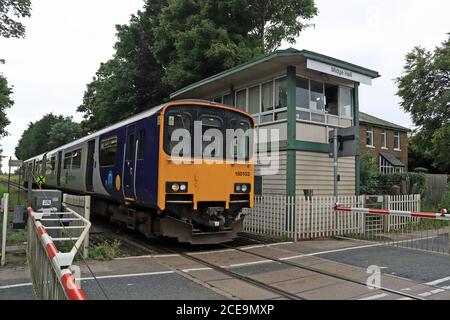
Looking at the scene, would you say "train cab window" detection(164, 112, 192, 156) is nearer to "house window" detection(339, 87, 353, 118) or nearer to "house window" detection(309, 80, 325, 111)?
"house window" detection(309, 80, 325, 111)

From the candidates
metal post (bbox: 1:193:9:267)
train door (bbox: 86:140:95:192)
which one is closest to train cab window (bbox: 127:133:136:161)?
metal post (bbox: 1:193:9:267)

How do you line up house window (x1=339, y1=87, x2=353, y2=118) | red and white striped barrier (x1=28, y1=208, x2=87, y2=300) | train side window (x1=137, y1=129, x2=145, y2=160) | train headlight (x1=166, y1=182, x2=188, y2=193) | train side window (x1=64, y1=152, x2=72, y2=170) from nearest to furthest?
red and white striped barrier (x1=28, y1=208, x2=87, y2=300)
train headlight (x1=166, y1=182, x2=188, y2=193)
train side window (x1=137, y1=129, x2=145, y2=160)
house window (x1=339, y1=87, x2=353, y2=118)
train side window (x1=64, y1=152, x2=72, y2=170)

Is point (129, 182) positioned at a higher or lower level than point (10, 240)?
higher

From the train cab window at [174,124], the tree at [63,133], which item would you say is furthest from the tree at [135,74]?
the tree at [63,133]

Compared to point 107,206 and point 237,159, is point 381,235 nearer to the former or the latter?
point 237,159

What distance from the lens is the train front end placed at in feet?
27.5

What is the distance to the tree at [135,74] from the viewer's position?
2320cm

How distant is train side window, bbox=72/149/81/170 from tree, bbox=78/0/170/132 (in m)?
8.29

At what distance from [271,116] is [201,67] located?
22.0 ft

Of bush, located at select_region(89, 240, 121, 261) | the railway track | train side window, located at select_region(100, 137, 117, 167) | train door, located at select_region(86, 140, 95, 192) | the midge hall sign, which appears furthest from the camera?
train door, located at select_region(86, 140, 95, 192)

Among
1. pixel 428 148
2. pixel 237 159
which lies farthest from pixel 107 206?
pixel 428 148
